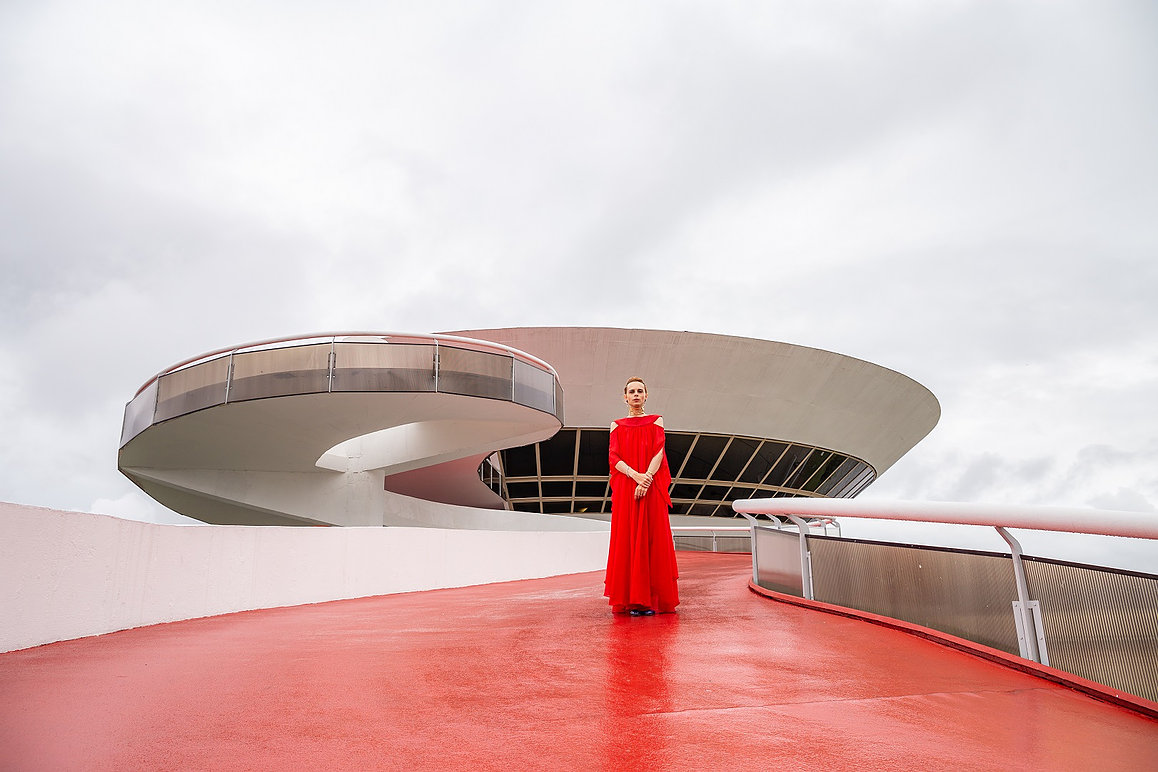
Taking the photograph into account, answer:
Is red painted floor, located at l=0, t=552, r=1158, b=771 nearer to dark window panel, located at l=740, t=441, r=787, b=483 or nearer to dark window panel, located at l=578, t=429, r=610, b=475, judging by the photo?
dark window panel, located at l=578, t=429, r=610, b=475

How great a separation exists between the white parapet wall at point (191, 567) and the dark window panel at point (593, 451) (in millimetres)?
14758

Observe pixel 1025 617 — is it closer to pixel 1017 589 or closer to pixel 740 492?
pixel 1017 589

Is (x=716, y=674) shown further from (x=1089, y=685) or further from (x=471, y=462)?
(x=471, y=462)

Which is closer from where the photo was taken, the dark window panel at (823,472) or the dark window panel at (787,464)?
the dark window panel at (787,464)

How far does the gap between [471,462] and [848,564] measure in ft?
62.1

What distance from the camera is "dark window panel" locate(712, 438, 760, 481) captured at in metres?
29.4

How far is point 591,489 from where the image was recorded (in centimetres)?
2967

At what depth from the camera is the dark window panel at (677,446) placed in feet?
93.9

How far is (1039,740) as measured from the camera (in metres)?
2.74

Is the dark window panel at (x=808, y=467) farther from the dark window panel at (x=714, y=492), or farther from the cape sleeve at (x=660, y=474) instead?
the cape sleeve at (x=660, y=474)

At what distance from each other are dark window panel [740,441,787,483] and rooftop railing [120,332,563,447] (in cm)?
1809

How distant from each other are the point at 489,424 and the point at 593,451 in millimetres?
12975

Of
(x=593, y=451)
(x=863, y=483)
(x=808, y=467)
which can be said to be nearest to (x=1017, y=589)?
(x=593, y=451)

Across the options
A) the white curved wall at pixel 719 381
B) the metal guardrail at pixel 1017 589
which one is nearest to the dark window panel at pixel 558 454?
the white curved wall at pixel 719 381
